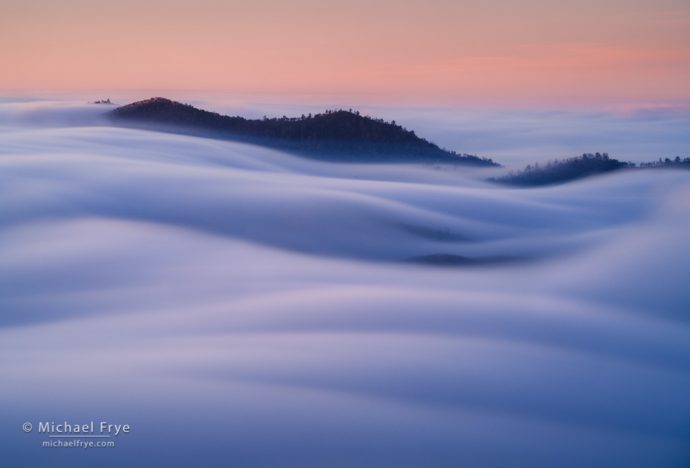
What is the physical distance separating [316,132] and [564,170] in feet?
16.5

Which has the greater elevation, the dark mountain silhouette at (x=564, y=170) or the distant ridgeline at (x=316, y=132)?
the distant ridgeline at (x=316, y=132)

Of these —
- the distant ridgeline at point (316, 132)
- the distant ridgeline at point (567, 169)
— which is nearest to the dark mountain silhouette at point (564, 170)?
Result: the distant ridgeline at point (567, 169)

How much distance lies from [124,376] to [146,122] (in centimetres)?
1202

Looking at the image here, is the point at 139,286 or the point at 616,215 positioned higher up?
the point at 616,215

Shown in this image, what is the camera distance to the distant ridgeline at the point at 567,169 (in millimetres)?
11227

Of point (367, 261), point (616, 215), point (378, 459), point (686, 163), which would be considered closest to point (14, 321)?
point (378, 459)

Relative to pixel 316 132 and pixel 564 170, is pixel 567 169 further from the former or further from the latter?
pixel 316 132

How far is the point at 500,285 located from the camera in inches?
224

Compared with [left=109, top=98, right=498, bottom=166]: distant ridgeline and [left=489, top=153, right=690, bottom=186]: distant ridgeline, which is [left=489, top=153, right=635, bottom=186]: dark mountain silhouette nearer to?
[left=489, top=153, right=690, bottom=186]: distant ridgeline

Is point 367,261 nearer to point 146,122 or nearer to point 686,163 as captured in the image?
point 686,163

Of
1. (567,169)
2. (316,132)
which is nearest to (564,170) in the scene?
(567,169)

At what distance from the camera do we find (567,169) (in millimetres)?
11516

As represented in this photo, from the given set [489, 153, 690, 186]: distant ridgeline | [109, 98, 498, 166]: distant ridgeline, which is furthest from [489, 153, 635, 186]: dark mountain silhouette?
[109, 98, 498, 166]: distant ridgeline

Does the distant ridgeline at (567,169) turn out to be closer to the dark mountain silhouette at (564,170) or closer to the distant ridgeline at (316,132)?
the dark mountain silhouette at (564,170)
